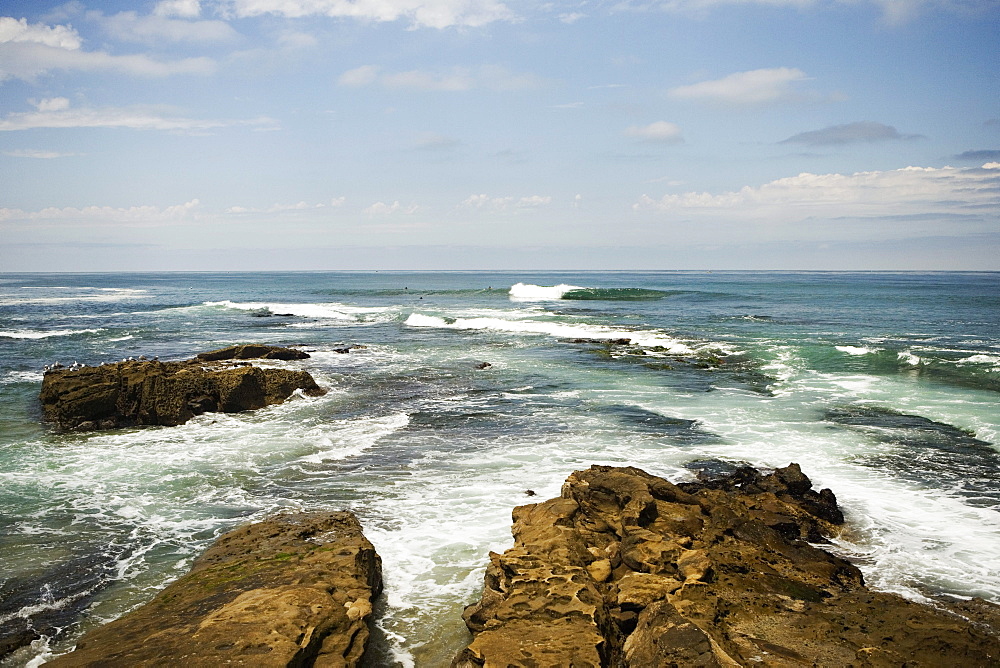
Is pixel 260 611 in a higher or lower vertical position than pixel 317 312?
lower

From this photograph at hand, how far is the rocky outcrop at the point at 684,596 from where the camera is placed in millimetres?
4410

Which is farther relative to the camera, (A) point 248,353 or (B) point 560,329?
(B) point 560,329

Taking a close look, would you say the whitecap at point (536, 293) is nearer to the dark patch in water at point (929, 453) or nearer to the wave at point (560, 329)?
the wave at point (560, 329)

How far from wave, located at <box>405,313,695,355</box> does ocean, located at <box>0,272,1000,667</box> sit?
2.88ft

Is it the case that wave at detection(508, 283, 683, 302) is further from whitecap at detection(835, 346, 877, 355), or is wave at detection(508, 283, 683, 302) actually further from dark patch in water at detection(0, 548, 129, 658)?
dark patch in water at detection(0, 548, 129, 658)

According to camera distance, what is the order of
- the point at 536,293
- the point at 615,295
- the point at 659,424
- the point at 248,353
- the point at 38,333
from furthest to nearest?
the point at 536,293
the point at 615,295
the point at 38,333
the point at 248,353
the point at 659,424

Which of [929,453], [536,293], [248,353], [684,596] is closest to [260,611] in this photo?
[684,596]

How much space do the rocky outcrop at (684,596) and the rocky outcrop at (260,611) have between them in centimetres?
106

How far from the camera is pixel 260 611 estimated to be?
4723 millimetres

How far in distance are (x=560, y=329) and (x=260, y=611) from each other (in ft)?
91.6

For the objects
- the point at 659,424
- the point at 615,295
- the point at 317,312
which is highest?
the point at 615,295

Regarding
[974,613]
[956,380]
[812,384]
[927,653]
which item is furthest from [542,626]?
[956,380]

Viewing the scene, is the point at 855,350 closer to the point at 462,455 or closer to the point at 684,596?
the point at 462,455

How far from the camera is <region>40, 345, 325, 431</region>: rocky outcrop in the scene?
→ 42.1 ft
